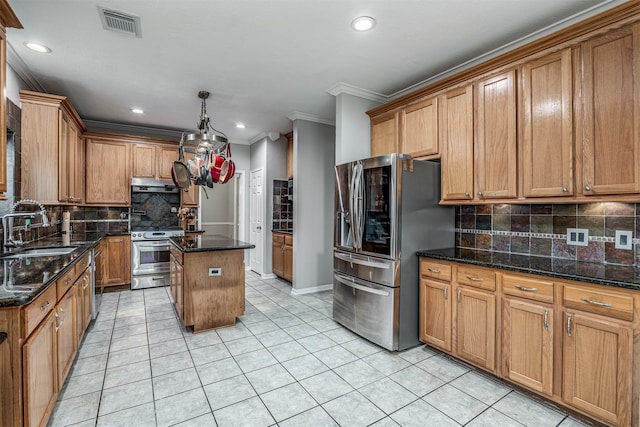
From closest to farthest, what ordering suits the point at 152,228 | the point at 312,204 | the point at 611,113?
the point at 611,113 → the point at 312,204 → the point at 152,228

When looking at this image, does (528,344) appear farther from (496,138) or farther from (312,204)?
(312,204)

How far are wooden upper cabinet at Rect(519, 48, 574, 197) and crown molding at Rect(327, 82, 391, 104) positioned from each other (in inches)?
65.8

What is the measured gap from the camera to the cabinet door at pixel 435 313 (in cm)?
259

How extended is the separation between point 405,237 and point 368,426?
1459mm

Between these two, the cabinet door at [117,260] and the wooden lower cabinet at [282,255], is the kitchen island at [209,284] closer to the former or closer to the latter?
the wooden lower cabinet at [282,255]

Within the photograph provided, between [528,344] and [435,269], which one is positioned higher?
[435,269]

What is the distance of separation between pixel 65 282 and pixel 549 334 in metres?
3.20

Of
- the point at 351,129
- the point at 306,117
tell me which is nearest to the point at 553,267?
the point at 351,129

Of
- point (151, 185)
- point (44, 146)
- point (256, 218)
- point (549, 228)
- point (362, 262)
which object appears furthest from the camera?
point (256, 218)

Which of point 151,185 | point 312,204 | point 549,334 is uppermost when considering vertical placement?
point 151,185

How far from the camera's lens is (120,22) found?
236cm

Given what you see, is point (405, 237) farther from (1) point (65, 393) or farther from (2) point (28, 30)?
(2) point (28, 30)

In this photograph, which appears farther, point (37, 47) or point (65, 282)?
point (37, 47)

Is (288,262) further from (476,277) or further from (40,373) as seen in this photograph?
(40,373)
